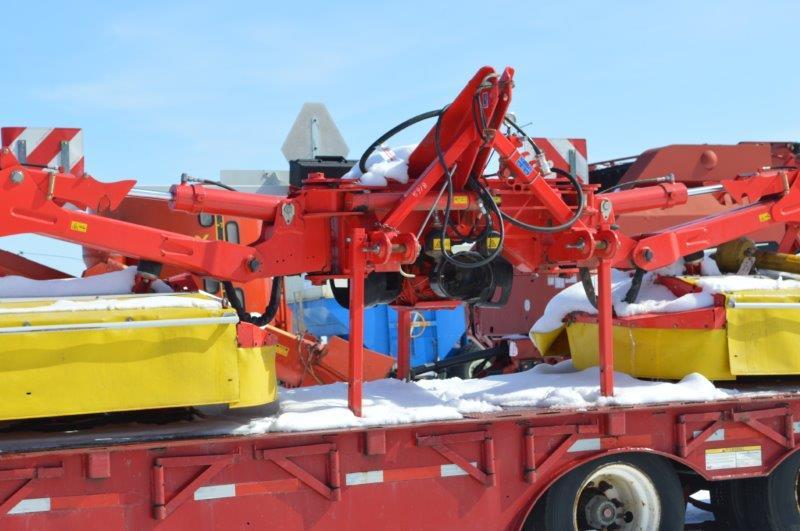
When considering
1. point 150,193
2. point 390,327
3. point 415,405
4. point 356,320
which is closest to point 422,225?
point 356,320

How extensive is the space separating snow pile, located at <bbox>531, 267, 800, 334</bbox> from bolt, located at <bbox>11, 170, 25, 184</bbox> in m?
3.93

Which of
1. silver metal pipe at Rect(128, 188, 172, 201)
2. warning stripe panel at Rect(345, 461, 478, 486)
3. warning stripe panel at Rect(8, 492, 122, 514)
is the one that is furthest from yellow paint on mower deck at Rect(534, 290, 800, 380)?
A: warning stripe panel at Rect(8, 492, 122, 514)

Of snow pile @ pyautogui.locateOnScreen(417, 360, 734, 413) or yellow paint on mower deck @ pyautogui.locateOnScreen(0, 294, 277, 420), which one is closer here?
yellow paint on mower deck @ pyautogui.locateOnScreen(0, 294, 277, 420)

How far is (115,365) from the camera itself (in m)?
4.91

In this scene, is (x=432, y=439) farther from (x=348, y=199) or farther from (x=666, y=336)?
(x=666, y=336)

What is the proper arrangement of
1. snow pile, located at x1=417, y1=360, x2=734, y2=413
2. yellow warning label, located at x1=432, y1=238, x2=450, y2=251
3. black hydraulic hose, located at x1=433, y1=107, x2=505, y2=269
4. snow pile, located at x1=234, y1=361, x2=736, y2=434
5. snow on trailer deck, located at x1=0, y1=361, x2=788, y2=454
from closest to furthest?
snow on trailer deck, located at x1=0, y1=361, x2=788, y2=454 < snow pile, located at x1=234, y1=361, x2=736, y2=434 < black hydraulic hose, located at x1=433, y1=107, x2=505, y2=269 < yellow warning label, located at x1=432, y1=238, x2=450, y2=251 < snow pile, located at x1=417, y1=360, x2=734, y2=413

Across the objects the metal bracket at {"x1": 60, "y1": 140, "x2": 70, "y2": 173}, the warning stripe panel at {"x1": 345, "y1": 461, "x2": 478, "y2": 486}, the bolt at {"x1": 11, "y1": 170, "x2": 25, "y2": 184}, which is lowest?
the warning stripe panel at {"x1": 345, "y1": 461, "x2": 478, "y2": 486}

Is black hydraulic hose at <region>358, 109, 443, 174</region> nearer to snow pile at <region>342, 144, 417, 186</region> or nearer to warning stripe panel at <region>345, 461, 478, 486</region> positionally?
snow pile at <region>342, 144, 417, 186</region>

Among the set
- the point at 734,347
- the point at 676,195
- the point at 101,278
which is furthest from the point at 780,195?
the point at 101,278

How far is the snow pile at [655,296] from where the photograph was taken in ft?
21.8

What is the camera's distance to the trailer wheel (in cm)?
606

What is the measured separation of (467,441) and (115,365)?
2024mm

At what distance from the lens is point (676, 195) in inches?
269

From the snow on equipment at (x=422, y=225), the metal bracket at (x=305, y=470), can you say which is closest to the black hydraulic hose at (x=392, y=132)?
the snow on equipment at (x=422, y=225)
